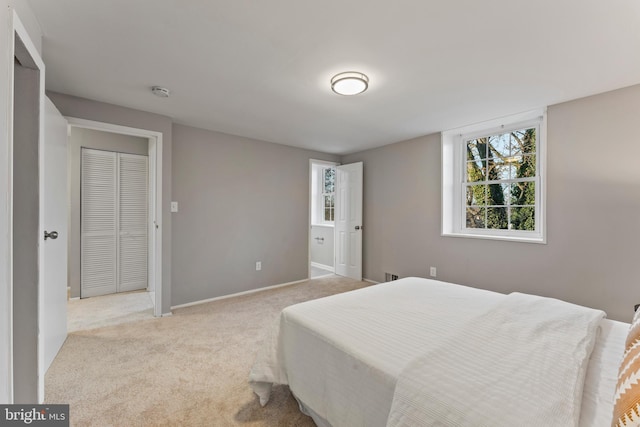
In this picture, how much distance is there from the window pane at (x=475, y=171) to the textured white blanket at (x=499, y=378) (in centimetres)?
245

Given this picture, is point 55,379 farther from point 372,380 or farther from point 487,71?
point 487,71

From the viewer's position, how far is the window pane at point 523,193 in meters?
3.09

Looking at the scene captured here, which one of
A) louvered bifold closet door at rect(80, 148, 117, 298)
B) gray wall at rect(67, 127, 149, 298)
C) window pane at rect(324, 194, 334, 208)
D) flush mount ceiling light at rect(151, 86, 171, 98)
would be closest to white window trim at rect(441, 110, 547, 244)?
window pane at rect(324, 194, 334, 208)

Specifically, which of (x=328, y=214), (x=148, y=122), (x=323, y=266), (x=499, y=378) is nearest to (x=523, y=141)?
(x=499, y=378)

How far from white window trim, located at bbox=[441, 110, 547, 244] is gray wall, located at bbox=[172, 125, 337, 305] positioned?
6.96 ft

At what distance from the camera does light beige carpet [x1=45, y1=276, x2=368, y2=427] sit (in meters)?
1.59

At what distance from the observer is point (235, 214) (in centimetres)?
390

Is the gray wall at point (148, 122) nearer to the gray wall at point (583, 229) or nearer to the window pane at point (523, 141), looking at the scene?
the gray wall at point (583, 229)

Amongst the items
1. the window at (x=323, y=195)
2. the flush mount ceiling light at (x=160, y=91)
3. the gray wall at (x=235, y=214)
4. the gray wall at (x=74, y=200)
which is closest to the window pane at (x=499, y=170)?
the gray wall at (x=235, y=214)

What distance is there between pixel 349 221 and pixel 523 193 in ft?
8.26

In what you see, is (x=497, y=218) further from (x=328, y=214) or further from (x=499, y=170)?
(x=328, y=214)

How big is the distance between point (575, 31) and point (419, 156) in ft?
7.49

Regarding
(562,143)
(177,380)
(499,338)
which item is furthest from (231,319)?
(562,143)

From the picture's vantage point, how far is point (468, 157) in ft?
12.1
